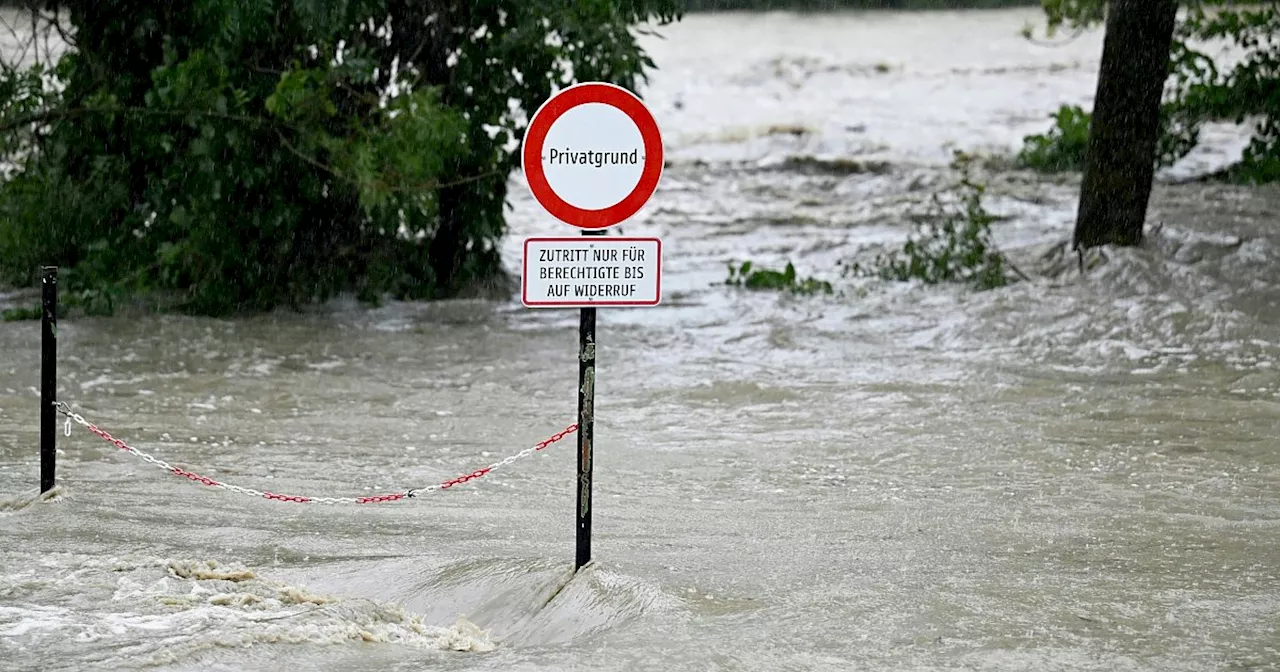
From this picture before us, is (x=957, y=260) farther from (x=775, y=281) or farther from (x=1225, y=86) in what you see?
(x=1225, y=86)

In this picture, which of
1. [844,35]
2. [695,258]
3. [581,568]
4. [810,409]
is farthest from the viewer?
[844,35]

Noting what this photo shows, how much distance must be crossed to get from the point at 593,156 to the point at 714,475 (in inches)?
131

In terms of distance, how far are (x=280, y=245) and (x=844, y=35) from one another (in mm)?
26740

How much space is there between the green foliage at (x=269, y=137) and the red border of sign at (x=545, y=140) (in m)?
6.91

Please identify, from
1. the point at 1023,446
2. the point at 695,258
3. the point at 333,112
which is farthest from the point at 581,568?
the point at 695,258

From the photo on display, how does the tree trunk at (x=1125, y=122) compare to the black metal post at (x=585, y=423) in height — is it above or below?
above

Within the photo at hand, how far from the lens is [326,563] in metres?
6.55

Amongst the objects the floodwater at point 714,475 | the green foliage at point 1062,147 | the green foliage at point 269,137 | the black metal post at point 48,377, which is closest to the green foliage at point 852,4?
the green foliage at point 1062,147

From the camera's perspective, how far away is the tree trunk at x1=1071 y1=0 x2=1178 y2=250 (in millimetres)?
14203

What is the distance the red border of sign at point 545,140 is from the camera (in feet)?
19.4

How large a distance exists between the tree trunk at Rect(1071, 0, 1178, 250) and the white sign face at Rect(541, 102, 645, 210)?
9.41 m

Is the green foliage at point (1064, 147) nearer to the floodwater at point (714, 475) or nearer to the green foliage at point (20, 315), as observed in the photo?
the floodwater at point (714, 475)

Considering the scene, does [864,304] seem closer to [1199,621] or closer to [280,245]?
[280,245]

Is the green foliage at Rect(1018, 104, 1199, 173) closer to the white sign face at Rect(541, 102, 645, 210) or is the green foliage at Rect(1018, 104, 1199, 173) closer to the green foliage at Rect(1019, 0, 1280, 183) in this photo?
the green foliage at Rect(1019, 0, 1280, 183)
